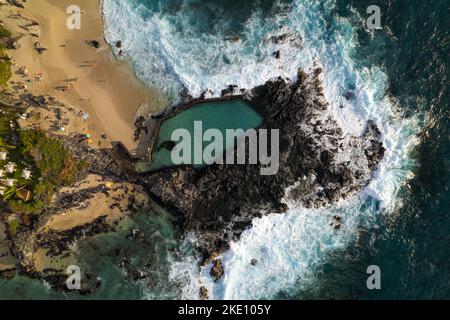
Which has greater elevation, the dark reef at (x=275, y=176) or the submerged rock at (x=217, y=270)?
the dark reef at (x=275, y=176)

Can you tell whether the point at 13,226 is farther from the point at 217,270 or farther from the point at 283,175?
the point at 283,175

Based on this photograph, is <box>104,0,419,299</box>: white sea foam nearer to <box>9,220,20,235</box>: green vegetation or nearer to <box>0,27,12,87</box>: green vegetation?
<box>0,27,12,87</box>: green vegetation

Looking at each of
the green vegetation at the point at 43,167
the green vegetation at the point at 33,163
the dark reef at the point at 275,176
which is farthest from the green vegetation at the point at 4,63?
the dark reef at the point at 275,176

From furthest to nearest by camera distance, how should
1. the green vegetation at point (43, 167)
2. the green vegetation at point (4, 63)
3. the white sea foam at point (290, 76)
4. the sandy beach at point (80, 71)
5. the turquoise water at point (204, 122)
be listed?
the white sea foam at point (290, 76) < the turquoise water at point (204, 122) < the sandy beach at point (80, 71) < the green vegetation at point (43, 167) < the green vegetation at point (4, 63)

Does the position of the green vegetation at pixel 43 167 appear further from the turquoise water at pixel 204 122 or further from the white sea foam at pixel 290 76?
the white sea foam at pixel 290 76
